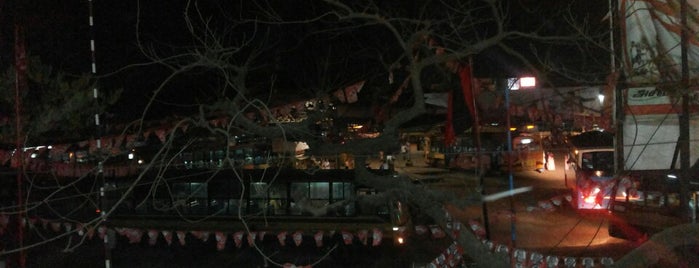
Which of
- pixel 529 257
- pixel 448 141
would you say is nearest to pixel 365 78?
pixel 448 141

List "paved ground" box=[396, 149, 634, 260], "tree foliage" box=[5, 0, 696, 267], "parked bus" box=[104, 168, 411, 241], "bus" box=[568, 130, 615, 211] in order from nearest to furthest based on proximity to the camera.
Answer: "tree foliage" box=[5, 0, 696, 267] < "paved ground" box=[396, 149, 634, 260] < "parked bus" box=[104, 168, 411, 241] < "bus" box=[568, 130, 615, 211]

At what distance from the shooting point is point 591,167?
1520cm

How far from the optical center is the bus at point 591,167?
12.9m

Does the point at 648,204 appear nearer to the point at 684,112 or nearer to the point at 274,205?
the point at 684,112

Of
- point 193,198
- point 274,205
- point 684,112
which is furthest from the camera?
point 193,198

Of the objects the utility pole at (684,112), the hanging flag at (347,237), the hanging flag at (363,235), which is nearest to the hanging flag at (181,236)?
→ the hanging flag at (347,237)

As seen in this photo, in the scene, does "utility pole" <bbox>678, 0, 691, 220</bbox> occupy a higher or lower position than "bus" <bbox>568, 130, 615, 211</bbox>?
higher

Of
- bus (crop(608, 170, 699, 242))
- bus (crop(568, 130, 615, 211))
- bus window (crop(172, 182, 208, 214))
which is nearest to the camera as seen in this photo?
bus (crop(608, 170, 699, 242))

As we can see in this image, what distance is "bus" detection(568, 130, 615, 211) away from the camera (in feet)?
42.4

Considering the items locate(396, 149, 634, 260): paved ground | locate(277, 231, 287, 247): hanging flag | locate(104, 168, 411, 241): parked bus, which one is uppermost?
locate(104, 168, 411, 241): parked bus

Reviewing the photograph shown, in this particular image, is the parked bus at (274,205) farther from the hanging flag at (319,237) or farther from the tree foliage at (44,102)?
the tree foliage at (44,102)

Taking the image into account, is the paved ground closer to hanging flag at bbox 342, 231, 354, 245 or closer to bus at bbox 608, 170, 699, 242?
bus at bbox 608, 170, 699, 242

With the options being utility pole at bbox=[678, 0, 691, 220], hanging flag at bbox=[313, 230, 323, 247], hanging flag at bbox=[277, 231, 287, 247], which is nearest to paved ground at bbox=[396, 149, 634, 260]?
utility pole at bbox=[678, 0, 691, 220]

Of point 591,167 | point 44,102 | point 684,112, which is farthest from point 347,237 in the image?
point 591,167
